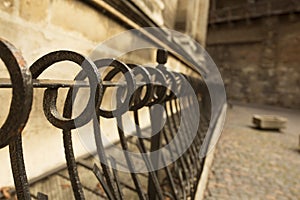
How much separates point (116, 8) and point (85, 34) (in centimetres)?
35

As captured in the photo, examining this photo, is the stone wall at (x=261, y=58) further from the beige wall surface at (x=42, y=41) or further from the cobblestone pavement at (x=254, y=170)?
the beige wall surface at (x=42, y=41)

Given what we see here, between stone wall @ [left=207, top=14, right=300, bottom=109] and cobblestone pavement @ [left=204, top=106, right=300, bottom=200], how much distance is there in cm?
858

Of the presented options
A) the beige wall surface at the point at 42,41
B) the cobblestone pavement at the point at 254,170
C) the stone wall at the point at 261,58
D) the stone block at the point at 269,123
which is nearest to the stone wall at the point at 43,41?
the beige wall surface at the point at 42,41

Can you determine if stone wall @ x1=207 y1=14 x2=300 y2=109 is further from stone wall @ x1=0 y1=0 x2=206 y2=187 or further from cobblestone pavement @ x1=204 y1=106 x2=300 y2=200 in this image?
stone wall @ x1=0 y1=0 x2=206 y2=187

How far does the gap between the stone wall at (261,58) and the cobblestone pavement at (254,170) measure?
8.58 meters

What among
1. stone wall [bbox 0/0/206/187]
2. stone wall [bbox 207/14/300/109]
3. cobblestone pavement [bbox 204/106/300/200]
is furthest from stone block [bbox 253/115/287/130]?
stone wall [bbox 207/14/300/109]

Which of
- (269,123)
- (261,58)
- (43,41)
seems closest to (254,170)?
(43,41)

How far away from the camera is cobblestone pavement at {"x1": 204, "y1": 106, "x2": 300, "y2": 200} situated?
6.39 feet

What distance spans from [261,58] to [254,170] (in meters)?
11.0

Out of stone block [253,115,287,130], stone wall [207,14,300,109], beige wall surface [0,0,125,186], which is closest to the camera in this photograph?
beige wall surface [0,0,125,186]

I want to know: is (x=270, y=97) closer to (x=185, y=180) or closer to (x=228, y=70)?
(x=228, y=70)

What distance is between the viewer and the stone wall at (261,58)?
11375 millimetres

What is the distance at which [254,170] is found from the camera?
2.50m

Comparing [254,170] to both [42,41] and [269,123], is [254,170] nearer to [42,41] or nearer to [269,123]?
[42,41]
